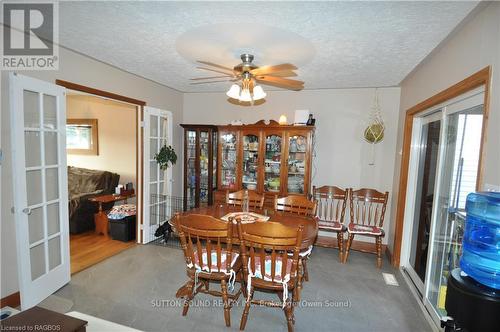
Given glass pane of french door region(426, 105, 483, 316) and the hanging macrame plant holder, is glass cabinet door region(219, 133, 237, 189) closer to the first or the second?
the hanging macrame plant holder

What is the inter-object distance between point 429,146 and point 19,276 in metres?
4.23

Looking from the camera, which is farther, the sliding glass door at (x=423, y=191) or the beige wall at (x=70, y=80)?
the sliding glass door at (x=423, y=191)

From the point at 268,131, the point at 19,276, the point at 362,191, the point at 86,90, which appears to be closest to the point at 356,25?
the point at 268,131

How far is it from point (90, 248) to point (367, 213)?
4.11 meters

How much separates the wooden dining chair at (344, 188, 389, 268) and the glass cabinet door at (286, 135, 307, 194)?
30.1 inches

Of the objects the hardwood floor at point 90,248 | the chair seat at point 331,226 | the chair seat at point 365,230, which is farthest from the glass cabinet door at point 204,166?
the chair seat at point 365,230

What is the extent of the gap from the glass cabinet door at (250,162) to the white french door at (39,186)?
7.73 ft

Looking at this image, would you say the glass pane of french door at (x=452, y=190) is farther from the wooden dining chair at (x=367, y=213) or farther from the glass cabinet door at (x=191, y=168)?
the glass cabinet door at (x=191, y=168)

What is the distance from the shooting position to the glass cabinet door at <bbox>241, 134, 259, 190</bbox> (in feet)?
13.2

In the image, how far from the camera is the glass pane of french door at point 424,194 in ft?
8.66

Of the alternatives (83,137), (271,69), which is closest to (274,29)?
(271,69)

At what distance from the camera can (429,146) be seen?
9.29 feet

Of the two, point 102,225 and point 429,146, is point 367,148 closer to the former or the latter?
point 429,146

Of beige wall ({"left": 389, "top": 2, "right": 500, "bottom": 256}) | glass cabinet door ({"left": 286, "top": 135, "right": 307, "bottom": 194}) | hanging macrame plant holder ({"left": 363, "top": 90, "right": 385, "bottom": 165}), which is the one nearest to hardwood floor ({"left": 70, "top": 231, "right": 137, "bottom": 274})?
glass cabinet door ({"left": 286, "top": 135, "right": 307, "bottom": 194})
